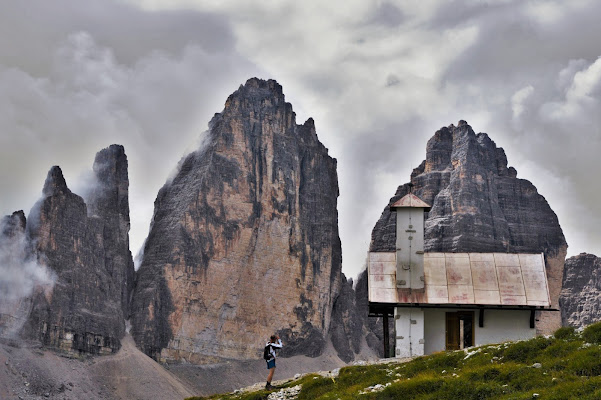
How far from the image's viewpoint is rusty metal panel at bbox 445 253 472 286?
1916 inches

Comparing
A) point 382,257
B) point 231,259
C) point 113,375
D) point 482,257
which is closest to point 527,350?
point 482,257

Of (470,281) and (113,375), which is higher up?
(470,281)

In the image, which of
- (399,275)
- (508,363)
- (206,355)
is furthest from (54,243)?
(508,363)

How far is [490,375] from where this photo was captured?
3044 centimetres

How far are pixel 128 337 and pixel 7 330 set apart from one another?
99.7 feet

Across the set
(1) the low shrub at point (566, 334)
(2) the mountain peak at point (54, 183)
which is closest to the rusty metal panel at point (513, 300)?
(1) the low shrub at point (566, 334)

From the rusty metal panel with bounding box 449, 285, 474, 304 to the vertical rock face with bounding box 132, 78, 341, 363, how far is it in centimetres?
12497

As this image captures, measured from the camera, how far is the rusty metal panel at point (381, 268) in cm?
4975

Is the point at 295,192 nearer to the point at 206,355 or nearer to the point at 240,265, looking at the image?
the point at 240,265

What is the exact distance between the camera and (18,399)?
398 feet

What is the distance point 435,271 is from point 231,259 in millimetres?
134535

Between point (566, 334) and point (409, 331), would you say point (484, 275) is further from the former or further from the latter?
point (566, 334)

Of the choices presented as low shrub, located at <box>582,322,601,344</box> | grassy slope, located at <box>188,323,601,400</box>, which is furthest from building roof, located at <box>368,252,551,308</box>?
low shrub, located at <box>582,322,601,344</box>

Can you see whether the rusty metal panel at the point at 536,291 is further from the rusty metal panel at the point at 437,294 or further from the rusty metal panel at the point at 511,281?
the rusty metal panel at the point at 437,294
